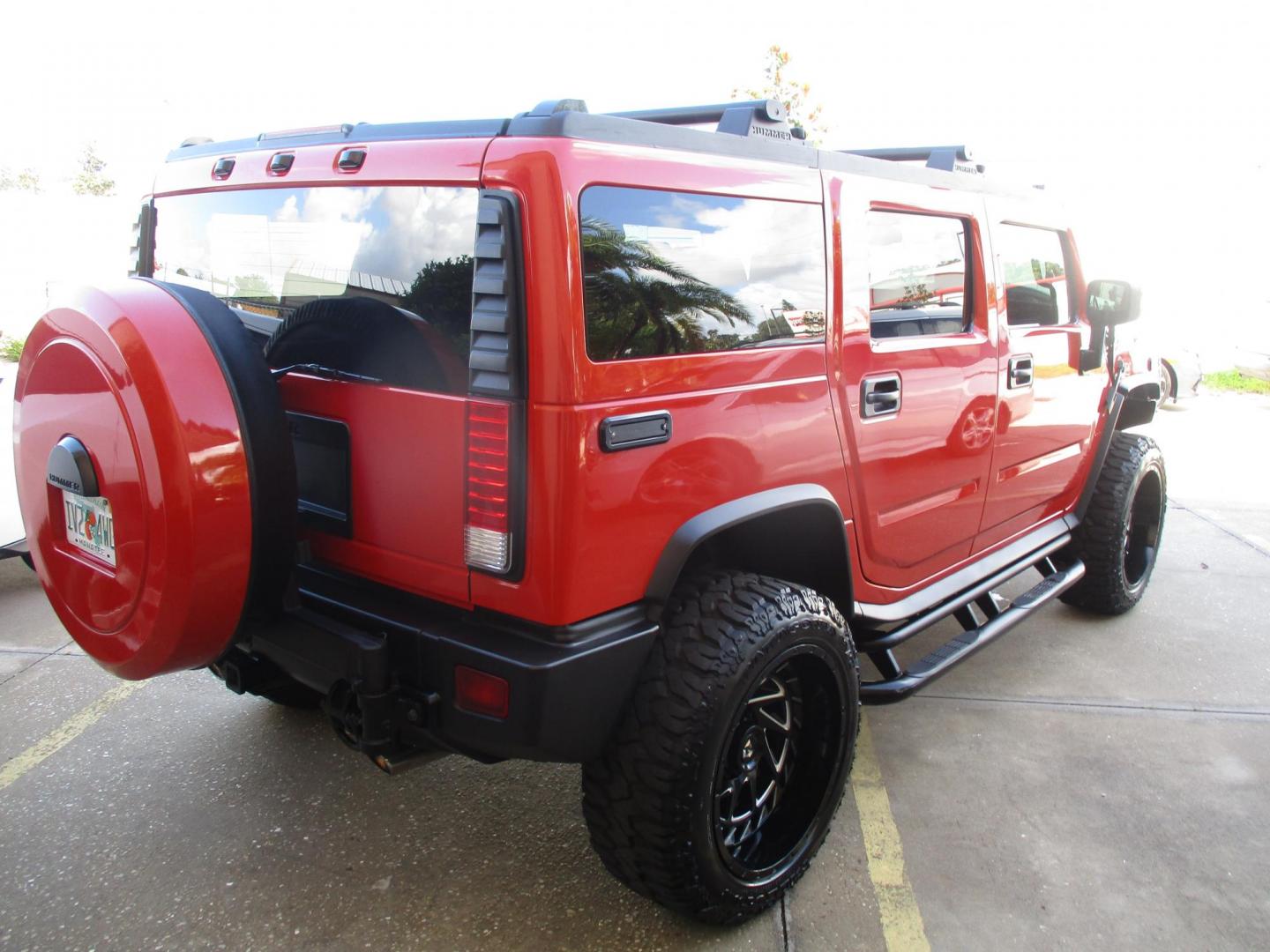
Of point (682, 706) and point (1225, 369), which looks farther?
point (1225, 369)

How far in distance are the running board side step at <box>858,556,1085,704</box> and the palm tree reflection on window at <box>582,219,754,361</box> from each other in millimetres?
1264

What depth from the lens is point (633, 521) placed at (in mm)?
1979

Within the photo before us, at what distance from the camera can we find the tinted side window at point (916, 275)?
272 cm

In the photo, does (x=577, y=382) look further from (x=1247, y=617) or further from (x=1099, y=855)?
(x=1247, y=617)

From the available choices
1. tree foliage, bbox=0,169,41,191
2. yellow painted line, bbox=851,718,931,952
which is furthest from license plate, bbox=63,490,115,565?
tree foliage, bbox=0,169,41,191

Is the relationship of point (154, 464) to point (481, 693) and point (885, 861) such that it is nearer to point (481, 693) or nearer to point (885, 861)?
point (481, 693)

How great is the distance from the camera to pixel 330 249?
2.24m

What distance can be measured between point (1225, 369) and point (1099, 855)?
15094 mm

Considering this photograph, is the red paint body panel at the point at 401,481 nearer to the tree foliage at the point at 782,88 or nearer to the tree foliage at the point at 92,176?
the tree foliage at the point at 782,88

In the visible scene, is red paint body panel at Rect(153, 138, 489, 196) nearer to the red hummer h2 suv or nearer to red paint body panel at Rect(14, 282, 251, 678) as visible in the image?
the red hummer h2 suv

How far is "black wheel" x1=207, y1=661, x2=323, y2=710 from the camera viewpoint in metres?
2.52

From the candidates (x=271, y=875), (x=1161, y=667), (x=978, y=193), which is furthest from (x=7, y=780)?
(x=1161, y=667)

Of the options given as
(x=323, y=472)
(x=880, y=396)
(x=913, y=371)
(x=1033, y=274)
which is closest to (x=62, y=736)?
(x=323, y=472)

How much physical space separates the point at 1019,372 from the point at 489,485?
2.31 m
